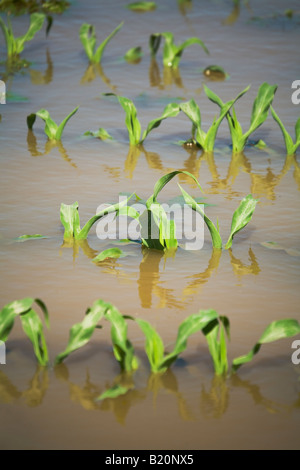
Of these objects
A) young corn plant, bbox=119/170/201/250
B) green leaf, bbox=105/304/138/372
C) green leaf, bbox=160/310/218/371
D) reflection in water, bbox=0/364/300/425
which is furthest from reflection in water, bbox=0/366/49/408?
young corn plant, bbox=119/170/201/250

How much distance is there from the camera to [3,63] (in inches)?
194

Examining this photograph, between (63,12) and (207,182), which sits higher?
(63,12)

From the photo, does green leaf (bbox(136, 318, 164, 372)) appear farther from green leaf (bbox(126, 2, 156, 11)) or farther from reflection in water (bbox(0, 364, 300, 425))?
green leaf (bbox(126, 2, 156, 11))

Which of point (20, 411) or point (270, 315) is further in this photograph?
point (270, 315)

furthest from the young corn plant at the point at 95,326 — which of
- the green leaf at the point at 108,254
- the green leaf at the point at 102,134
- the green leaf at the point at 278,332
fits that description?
the green leaf at the point at 102,134

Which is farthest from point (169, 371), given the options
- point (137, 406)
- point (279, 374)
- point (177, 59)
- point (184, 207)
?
point (177, 59)

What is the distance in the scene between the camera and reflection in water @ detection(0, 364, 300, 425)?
197 cm

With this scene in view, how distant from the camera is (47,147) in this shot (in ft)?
12.6

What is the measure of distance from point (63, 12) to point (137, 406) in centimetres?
467

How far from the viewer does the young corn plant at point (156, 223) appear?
105 inches

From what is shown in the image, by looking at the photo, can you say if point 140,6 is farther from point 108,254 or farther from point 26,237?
point 108,254

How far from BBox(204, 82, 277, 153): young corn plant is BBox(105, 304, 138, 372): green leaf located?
1.73 metres
